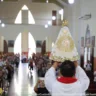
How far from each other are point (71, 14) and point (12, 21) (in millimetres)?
12126

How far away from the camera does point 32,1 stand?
32438mm

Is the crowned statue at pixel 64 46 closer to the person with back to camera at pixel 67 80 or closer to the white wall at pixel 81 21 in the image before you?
the person with back to camera at pixel 67 80

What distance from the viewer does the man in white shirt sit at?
2596 millimetres

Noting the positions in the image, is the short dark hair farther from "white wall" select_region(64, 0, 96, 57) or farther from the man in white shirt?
"white wall" select_region(64, 0, 96, 57)

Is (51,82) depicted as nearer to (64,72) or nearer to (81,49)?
(64,72)

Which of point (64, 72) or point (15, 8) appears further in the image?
point (15, 8)

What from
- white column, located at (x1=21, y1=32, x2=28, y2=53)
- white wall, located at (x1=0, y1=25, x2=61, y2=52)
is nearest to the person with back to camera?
white wall, located at (x1=0, y1=25, x2=61, y2=52)

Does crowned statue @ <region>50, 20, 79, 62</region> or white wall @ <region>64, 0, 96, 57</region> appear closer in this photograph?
crowned statue @ <region>50, 20, 79, 62</region>

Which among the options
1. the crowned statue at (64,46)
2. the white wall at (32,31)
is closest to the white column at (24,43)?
the white wall at (32,31)

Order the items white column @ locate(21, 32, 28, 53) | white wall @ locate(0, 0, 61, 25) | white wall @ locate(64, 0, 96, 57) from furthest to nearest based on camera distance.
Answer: white column @ locate(21, 32, 28, 53) → white wall @ locate(0, 0, 61, 25) → white wall @ locate(64, 0, 96, 57)

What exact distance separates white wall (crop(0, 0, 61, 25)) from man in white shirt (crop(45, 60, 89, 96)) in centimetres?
2939

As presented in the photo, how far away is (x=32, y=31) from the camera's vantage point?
1312 inches

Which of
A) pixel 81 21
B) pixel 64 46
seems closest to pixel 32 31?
pixel 81 21

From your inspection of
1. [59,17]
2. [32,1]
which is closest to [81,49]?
[59,17]
